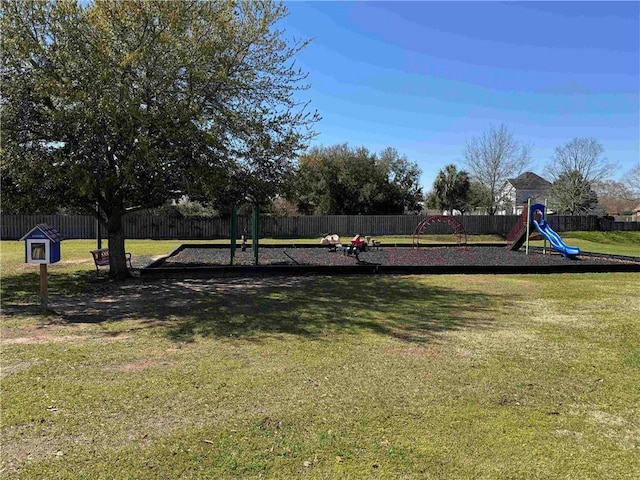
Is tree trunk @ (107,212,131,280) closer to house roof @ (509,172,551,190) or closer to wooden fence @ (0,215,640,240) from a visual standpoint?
wooden fence @ (0,215,640,240)

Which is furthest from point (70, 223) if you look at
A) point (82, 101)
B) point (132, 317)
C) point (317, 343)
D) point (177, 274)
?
point (317, 343)

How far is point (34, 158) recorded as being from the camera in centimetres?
930

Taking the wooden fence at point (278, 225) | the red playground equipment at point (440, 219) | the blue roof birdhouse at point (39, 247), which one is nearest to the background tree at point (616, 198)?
the wooden fence at point (278, 225)

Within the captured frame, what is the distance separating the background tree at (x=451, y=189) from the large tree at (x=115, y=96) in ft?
127

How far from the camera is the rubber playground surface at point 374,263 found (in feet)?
41.7

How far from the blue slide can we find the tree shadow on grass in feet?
29.6

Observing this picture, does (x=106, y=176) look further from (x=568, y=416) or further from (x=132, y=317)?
(x=568, y=416)

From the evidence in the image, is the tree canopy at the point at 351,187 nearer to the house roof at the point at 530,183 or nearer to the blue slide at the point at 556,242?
the blue slide at the point at 556,242

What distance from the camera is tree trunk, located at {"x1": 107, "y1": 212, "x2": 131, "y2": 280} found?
11797 mm

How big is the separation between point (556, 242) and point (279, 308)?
13.9m

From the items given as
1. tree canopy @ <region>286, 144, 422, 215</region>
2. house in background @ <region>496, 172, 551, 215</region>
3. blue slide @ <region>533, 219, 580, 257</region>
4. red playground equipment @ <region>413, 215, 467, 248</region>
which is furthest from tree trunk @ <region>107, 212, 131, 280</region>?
house in background @ <region>496, 172, 551, 215</region>

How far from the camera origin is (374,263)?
15.0 meters

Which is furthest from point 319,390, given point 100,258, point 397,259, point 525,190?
point 525,190

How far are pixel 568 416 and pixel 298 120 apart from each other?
964cm
